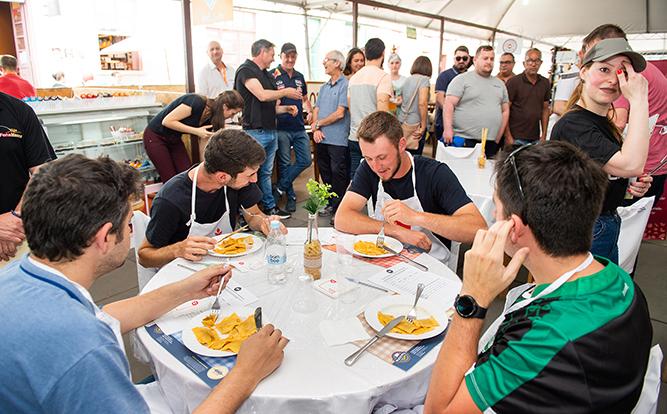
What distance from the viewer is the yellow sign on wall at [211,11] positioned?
4.53 metres

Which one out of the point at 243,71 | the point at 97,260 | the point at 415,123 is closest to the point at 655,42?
the point at 415,123

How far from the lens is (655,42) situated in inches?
524

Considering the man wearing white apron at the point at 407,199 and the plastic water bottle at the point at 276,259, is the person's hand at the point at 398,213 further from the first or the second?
the plastic water bottle at the point at 276,259

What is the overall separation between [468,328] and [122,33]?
19.0 ft

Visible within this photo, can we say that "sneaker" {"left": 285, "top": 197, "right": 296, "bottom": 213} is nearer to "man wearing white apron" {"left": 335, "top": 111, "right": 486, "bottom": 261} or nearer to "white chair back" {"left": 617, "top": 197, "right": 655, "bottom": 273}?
"man wearing white apron" {"left": 335, "top": 111, "right": 486, "bottom": 261}

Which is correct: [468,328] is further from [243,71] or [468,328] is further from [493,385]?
[243,71]

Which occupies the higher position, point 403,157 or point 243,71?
point 243,71

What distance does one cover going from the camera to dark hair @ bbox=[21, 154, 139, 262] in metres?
1.01

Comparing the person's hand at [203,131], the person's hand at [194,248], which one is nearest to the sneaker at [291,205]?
the person's hand at [203,131]

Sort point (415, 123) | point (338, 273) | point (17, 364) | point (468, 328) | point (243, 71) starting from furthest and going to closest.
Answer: point (415, 123)
point (243, 71)
point (338, 273)
point (468, 328)
point (17, 364)

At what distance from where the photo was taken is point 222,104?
398 cm

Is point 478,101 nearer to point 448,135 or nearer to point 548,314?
point 448,135

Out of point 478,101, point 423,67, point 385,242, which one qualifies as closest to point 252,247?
point 385,242

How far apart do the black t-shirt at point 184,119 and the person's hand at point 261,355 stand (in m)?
3.38
